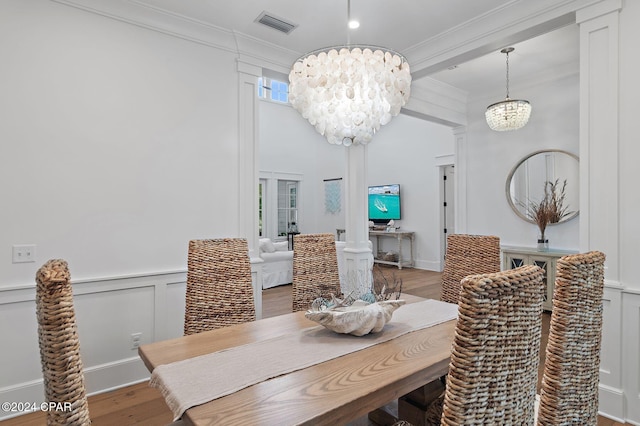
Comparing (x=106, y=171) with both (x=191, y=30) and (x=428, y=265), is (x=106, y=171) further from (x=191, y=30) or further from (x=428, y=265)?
(x=428, y=265)

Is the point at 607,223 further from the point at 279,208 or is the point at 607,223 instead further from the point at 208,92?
the point at 279,208

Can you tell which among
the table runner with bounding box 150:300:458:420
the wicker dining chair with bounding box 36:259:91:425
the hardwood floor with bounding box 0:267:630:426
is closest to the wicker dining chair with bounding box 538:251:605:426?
the table runner with bounding box 150:300:458:420

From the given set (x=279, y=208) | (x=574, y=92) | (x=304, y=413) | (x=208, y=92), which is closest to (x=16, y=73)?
(x=208, y=92)

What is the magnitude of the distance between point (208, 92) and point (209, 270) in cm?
173

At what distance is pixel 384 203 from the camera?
8.35 meters

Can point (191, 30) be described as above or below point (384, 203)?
above

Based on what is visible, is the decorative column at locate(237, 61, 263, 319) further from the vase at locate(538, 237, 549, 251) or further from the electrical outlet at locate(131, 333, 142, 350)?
the vase at locate(538, 237, 549, 251)

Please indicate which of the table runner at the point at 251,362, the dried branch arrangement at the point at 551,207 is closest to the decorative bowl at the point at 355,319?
the table runner at the point at 251,362

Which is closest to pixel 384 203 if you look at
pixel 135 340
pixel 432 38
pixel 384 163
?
pixel 384 163

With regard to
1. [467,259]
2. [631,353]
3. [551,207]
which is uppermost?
[551,207]

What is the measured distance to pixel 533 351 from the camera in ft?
3.01

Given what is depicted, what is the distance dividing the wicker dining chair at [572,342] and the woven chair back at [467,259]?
117cm

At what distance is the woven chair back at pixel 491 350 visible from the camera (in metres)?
0.80

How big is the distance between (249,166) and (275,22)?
4.07 feet
